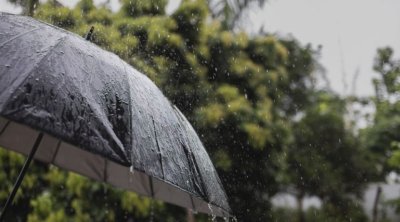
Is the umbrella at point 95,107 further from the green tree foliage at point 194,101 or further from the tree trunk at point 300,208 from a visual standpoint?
the tree trunk at point 300,208

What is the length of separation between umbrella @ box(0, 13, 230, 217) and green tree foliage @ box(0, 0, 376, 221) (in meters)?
2.87

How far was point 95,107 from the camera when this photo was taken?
1176mm

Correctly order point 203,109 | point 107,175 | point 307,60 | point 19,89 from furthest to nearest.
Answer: point 307,60 < point 203,109 < point 107,175 < point 19,89

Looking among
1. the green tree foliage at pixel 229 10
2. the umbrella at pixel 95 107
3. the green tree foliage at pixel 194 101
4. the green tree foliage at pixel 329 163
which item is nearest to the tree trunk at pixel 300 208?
the green tree foliage at pixel 329 163

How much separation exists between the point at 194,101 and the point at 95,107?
4362mm

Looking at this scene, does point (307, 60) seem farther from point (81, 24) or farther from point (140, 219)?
point (140, 219)

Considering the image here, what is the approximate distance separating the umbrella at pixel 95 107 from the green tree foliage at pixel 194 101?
9.43ft

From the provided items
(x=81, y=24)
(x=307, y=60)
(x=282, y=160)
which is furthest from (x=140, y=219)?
(x=307, y=60)

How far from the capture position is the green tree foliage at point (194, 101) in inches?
178

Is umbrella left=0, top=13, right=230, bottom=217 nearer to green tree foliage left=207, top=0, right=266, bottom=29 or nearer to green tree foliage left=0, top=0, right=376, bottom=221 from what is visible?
green tree foliage left=0, top=0, right=376, bottom=221

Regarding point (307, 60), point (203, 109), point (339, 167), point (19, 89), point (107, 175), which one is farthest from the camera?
point (307, 60)

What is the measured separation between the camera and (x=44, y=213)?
4.45 meters

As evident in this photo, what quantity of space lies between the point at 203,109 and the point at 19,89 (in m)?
4.20

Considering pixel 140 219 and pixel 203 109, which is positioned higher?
pixel 203 109
